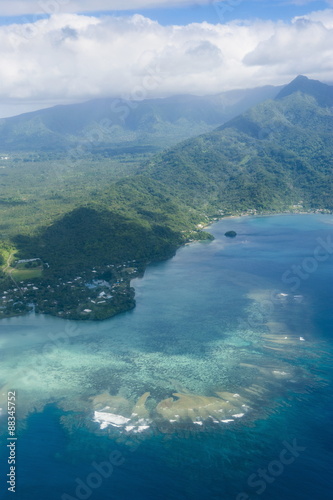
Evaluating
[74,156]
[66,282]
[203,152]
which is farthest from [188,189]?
[74,156]

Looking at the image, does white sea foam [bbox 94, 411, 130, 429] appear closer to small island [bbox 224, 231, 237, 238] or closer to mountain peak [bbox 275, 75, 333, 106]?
small island [bbox 224, 231, 237, 238]

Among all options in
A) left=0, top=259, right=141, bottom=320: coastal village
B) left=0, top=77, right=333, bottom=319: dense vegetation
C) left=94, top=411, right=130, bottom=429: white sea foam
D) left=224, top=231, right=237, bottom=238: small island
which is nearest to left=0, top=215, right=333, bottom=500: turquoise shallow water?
left=94, top=411, right=130, bottom=429: white sea foam

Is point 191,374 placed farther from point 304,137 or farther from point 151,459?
point 304,137

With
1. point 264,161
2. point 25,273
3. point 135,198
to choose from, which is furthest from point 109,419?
point 264,161

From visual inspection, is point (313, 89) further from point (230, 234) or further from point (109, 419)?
point (109, 419)

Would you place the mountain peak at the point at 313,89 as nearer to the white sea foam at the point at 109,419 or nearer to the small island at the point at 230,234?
the small island at the point at 230,234

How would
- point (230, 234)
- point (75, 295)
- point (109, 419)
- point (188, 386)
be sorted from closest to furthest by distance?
1. point (109, 419)
2. point (188, 386)
3. point (75, 295)
4. point (230, 234)
